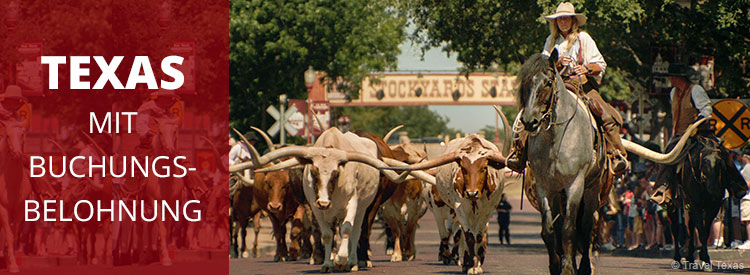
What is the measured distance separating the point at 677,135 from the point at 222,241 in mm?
12029

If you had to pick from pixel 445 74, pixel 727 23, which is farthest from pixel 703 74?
pixel 445 74

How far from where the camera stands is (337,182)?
719 inches

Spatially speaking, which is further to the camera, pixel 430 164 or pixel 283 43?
pixel 283 43

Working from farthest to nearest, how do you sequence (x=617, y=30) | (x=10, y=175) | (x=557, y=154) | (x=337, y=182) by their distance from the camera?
(x=617, y=30) < (x=10, y=175) < (x=337, y=182) < (x=557, y=154)

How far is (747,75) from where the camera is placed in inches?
1043

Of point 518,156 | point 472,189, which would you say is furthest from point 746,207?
point 518,156

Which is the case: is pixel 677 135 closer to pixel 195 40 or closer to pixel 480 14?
pixel 480 14

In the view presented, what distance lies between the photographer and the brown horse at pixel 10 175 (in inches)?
766

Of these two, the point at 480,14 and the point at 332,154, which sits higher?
the point at 480,14

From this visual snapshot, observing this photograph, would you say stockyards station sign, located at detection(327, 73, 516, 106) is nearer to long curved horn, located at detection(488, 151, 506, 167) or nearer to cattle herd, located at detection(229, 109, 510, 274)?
cattle herd, located at detection(229, 109, 510, 274)

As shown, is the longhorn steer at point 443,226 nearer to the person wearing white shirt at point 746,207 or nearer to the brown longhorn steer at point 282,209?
the brown longhorn steer at point 282,209

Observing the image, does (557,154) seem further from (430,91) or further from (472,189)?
(430,91)

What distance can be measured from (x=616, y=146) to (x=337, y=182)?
495 cm

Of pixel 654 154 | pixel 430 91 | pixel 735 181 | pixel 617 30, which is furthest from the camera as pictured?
pixel 430 91
